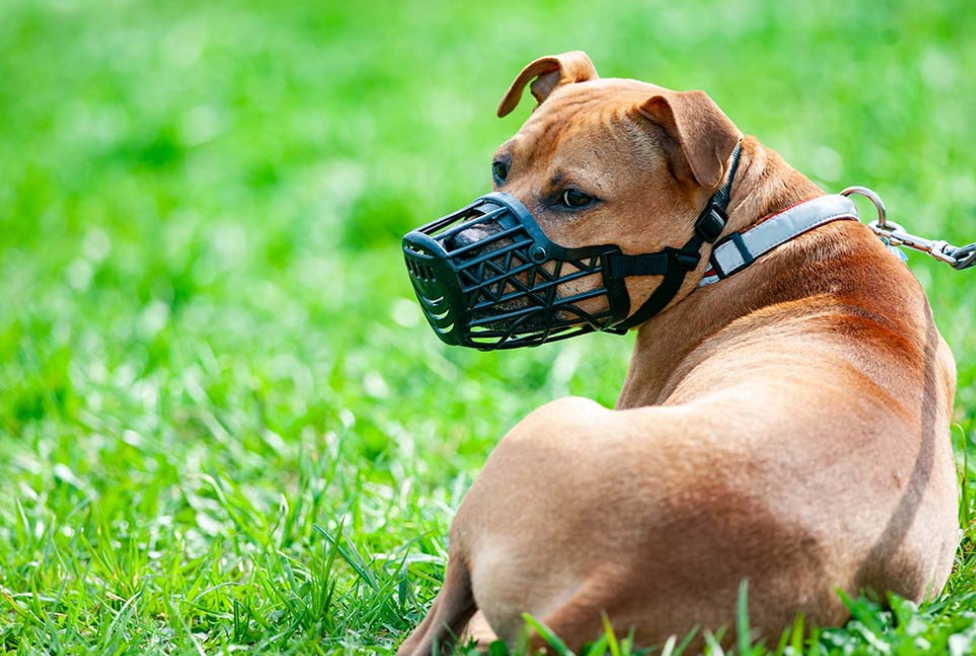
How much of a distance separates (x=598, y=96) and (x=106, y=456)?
2.64 m

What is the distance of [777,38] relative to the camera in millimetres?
9594

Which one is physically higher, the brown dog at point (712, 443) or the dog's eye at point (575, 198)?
the dog's eye at point (575, 198)

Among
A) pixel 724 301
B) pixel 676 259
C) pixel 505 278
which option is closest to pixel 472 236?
pixel 505 278

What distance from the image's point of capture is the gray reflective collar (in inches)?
131

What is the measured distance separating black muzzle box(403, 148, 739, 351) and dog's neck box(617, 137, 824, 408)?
60 millimetres

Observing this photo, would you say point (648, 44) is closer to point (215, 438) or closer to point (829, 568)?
point (215, 438)

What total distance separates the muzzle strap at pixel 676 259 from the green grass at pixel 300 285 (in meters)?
1.05

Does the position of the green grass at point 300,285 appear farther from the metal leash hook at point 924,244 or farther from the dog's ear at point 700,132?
the dog's ear at point 700,132

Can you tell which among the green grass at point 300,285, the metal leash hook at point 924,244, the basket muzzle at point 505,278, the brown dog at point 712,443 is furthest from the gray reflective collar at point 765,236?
the green grass at point 300,285

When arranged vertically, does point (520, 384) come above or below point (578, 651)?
below

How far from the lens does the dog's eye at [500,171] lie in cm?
356

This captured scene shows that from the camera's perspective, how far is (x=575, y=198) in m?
3.32

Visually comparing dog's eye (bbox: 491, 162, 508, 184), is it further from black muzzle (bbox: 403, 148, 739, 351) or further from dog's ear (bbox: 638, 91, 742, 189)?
dog's ear (bbox: 638, 91, 742, 189)

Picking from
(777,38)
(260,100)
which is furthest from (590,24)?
(260,100)
